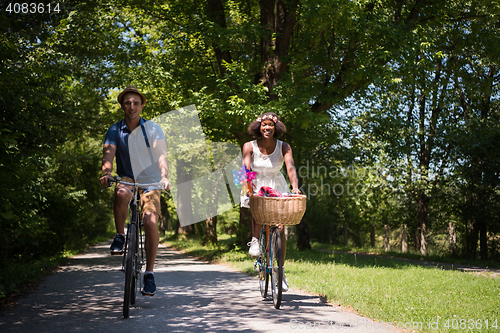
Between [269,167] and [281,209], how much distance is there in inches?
33.7

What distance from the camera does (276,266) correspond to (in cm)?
527

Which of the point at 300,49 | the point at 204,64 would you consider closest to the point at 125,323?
the point at 300,49

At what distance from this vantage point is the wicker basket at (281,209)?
5003 mm

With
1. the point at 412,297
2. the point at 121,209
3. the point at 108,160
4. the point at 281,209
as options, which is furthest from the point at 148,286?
the point at 412,297

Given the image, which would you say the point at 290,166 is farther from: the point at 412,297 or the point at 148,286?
the point at 412,297

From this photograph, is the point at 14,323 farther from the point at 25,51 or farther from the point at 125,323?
the point at 25,51

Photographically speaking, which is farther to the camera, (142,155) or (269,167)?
(269,167)

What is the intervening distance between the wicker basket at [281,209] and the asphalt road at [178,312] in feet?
3.53

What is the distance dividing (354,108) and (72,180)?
40.9 ft

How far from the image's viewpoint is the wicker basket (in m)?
5.00

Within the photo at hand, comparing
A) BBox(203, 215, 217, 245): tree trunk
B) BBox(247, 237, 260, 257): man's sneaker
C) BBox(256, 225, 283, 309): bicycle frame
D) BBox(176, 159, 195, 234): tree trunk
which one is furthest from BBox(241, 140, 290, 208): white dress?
BBox(176, 159, 195, 234): tree trunk

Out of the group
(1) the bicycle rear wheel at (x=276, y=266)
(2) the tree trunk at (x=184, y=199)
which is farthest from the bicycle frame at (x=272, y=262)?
(2) the tree trunk at (x=184, y=199)

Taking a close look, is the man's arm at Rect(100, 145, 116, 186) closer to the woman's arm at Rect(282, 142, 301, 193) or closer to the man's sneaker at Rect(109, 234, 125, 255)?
the man's sneaker at Rect(109, 234, 125, 255)

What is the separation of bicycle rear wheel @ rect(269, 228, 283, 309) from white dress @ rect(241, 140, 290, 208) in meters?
0.66
